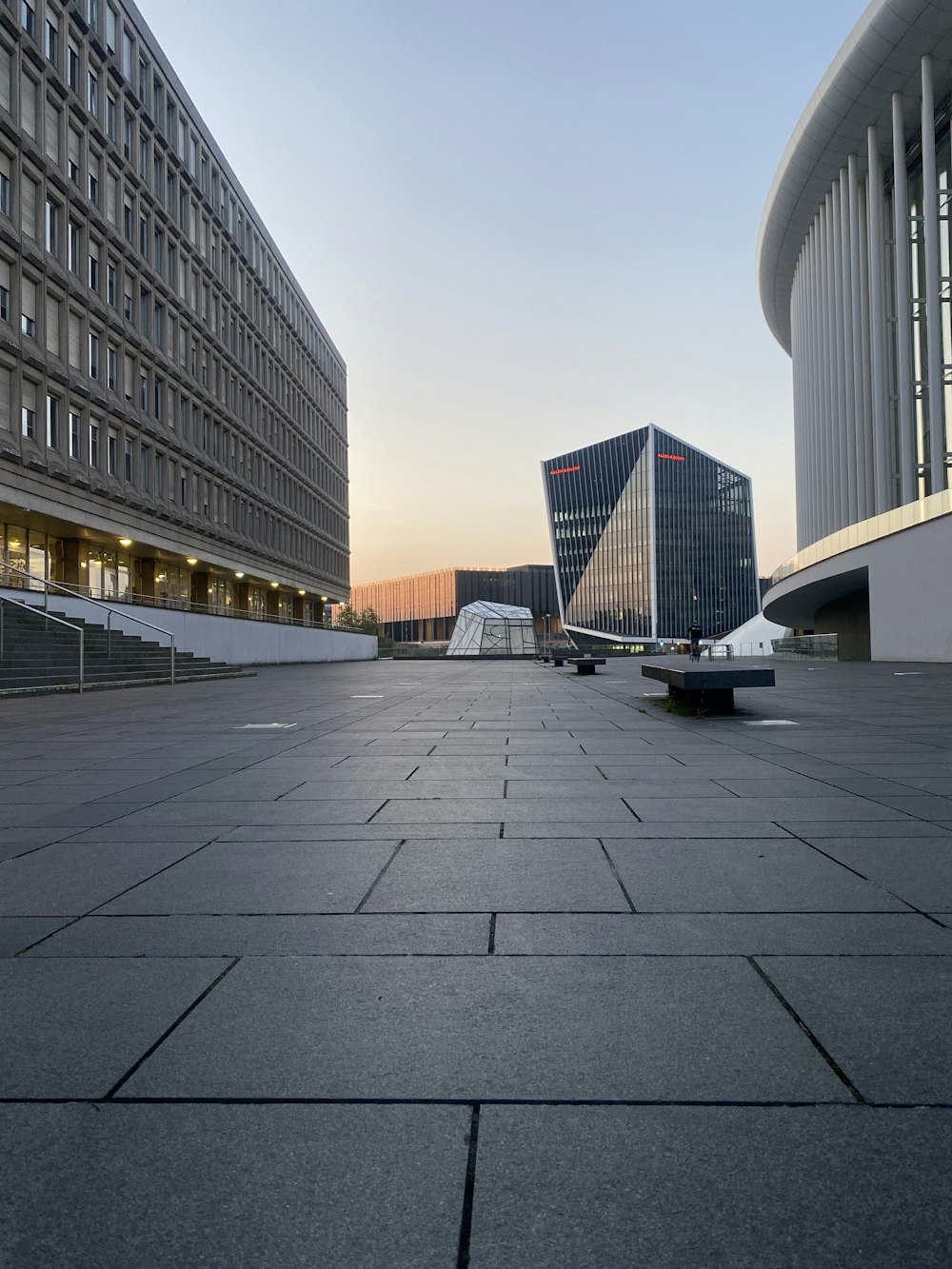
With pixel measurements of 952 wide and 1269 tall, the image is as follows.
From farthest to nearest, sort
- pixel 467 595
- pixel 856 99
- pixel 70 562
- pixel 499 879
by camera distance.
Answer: pixel 467 595, pixel 70 562, pixel 856 99, pixel 499 879

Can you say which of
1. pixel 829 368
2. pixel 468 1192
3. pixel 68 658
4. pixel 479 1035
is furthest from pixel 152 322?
pixel 468 1192

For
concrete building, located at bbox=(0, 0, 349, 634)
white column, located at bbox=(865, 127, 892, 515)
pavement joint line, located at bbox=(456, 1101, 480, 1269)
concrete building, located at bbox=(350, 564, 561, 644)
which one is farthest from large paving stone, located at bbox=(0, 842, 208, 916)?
concrete building, located at bbox=(350, 564, 561, 644)

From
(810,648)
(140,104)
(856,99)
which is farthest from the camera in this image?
(810,648)

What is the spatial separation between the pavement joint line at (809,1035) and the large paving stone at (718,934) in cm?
18

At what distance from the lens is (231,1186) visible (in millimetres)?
1696

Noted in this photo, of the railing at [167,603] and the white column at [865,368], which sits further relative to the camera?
the white column at [865,368]

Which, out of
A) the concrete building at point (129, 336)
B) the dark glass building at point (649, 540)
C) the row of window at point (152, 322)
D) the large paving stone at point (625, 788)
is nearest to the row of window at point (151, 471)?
the concrete building at point (129, 336)

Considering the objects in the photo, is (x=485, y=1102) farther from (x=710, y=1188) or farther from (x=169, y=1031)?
(x=169, y=1031)

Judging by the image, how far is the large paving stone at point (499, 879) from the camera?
11.5ft

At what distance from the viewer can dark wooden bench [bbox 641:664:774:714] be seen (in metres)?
11.1

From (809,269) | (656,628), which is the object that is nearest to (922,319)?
(809,269)

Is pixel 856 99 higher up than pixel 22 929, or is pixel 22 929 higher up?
pixel 856 99

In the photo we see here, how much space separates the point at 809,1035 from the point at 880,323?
125 feet

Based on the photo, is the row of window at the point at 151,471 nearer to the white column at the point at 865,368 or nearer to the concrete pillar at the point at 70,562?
the concrete pillar at the point at 70,562
